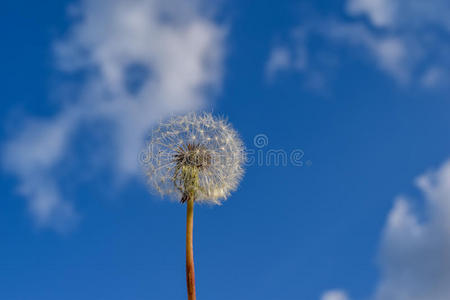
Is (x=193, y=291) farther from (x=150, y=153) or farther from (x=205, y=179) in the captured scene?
(x=150, y=153)

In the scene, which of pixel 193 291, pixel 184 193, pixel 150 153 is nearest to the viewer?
pixel 193 291

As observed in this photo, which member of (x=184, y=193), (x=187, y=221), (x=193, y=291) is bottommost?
(x=193, y=291)

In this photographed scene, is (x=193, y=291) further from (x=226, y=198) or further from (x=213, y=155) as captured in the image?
(x=213, y=155)

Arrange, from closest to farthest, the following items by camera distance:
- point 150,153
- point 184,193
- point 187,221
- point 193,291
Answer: point 193,291, point 187,221, point 184,193, point 150,153

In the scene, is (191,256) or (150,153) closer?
(191,256)

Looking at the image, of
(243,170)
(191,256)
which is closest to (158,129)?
(243,170)

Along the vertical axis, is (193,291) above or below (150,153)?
below
